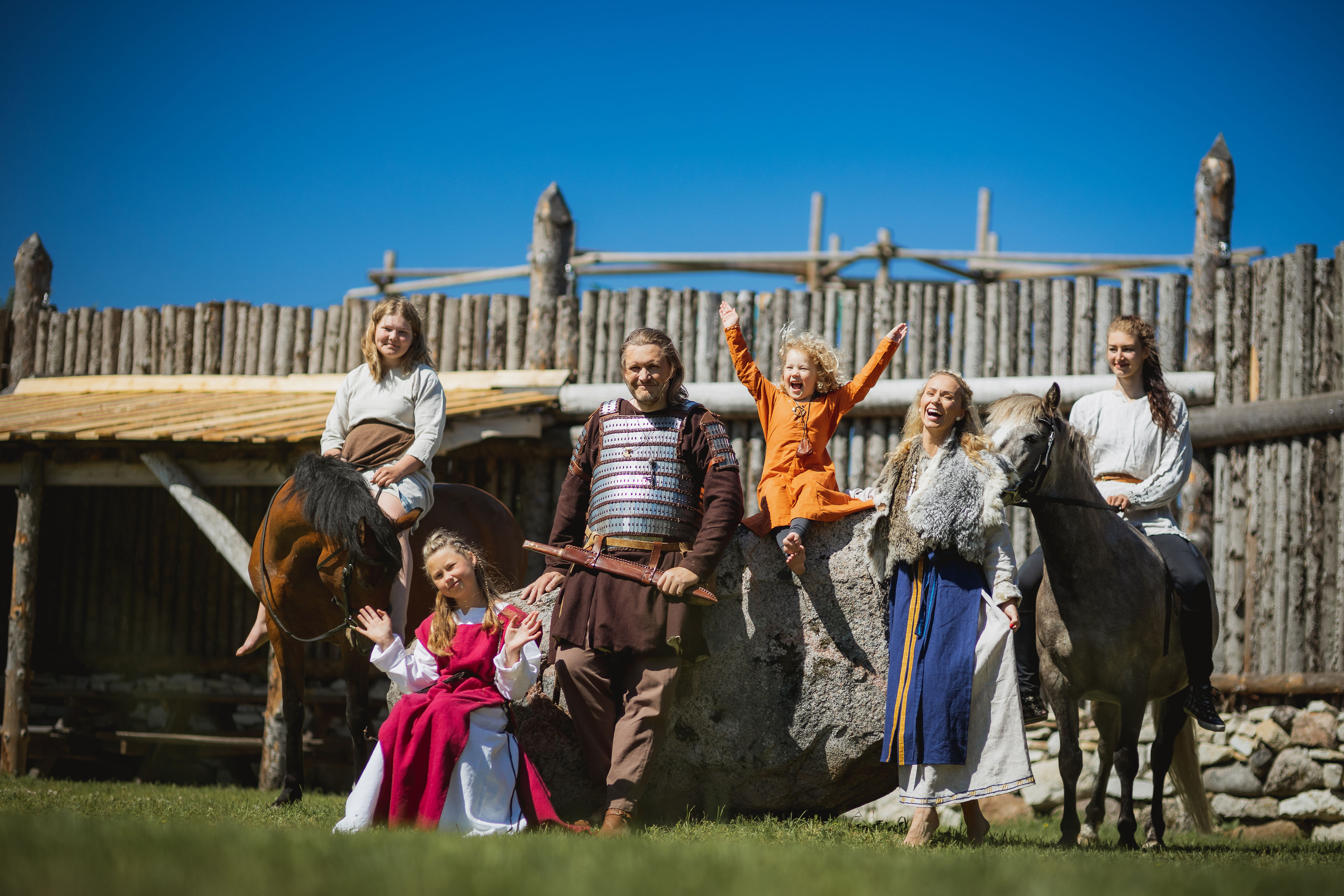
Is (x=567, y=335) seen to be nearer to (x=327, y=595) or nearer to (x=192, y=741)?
(x=327, y=595)

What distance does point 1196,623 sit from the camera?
5793mm

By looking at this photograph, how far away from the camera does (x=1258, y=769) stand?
8.11m

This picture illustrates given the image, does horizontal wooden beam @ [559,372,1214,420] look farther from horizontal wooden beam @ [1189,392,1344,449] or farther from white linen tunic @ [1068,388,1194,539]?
white linen tunic @ [1068,388,1194,539]

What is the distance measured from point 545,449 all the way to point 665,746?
14.8 feet

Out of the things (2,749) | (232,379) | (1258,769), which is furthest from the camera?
(232,379)

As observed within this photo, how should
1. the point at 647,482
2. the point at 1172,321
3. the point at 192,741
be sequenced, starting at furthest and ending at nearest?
the point at 192,741 → the point at 1172,321 → the point at 647,482

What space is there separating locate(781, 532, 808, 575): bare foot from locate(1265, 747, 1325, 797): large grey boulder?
491 cm

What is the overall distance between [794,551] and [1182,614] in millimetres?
2185

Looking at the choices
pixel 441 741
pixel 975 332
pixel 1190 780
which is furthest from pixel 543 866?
pixel 975 332

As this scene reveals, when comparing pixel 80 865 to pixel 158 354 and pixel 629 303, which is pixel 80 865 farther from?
pixel 158 354

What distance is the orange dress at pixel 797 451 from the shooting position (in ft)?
18.2

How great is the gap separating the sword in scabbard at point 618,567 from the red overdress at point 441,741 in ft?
1.22

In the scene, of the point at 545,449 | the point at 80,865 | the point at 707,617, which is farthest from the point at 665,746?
the point at 545,449

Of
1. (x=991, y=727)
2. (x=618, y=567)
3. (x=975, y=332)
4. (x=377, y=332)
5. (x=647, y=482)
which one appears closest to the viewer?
(x=991, y=727)
